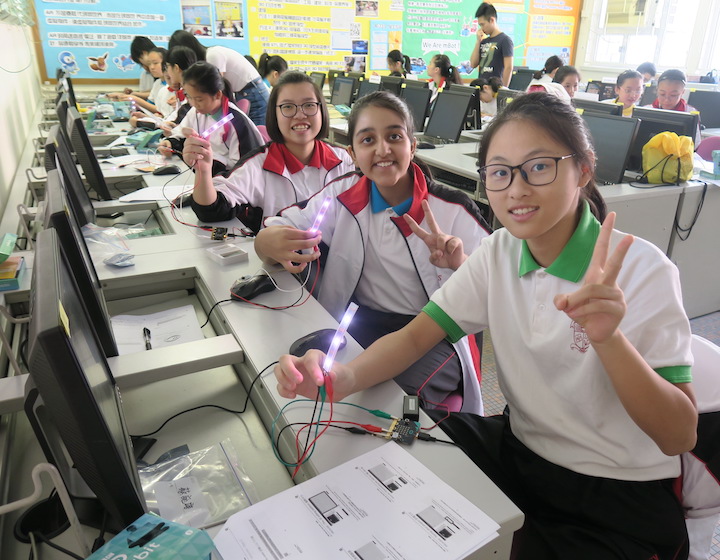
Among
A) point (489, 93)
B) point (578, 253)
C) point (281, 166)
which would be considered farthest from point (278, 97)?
point (489, 93)

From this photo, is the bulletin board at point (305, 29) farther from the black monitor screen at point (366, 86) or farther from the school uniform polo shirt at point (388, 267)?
the school uniform polo shirt at point (388, 267)

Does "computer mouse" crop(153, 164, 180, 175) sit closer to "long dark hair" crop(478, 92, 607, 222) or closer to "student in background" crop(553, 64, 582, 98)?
"long dark hair" crop(478, 92, 607, 222)

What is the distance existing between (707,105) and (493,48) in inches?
86.5

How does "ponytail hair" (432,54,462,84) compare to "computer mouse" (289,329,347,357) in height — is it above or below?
above

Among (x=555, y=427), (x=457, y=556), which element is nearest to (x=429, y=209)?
(x=555, y=427)

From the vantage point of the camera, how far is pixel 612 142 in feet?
8.64

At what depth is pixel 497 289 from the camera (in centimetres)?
107

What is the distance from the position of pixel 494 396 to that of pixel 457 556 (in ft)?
5.09

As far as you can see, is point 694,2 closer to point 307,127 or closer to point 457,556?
point 307,127

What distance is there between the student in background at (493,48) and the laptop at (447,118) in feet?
6.95

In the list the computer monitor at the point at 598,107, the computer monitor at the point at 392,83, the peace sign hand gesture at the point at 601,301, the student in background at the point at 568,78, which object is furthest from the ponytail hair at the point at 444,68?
the peace sign hand gesture at the point at 601,301

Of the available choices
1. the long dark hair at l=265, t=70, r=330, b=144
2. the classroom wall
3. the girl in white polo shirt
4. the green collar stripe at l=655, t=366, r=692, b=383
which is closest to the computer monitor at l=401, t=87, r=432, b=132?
the long dark hair at l=265, t=70, r=330, b=144

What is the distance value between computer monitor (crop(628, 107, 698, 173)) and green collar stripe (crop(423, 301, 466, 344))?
2209 millimetres

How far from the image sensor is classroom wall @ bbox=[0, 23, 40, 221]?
9.65ft
